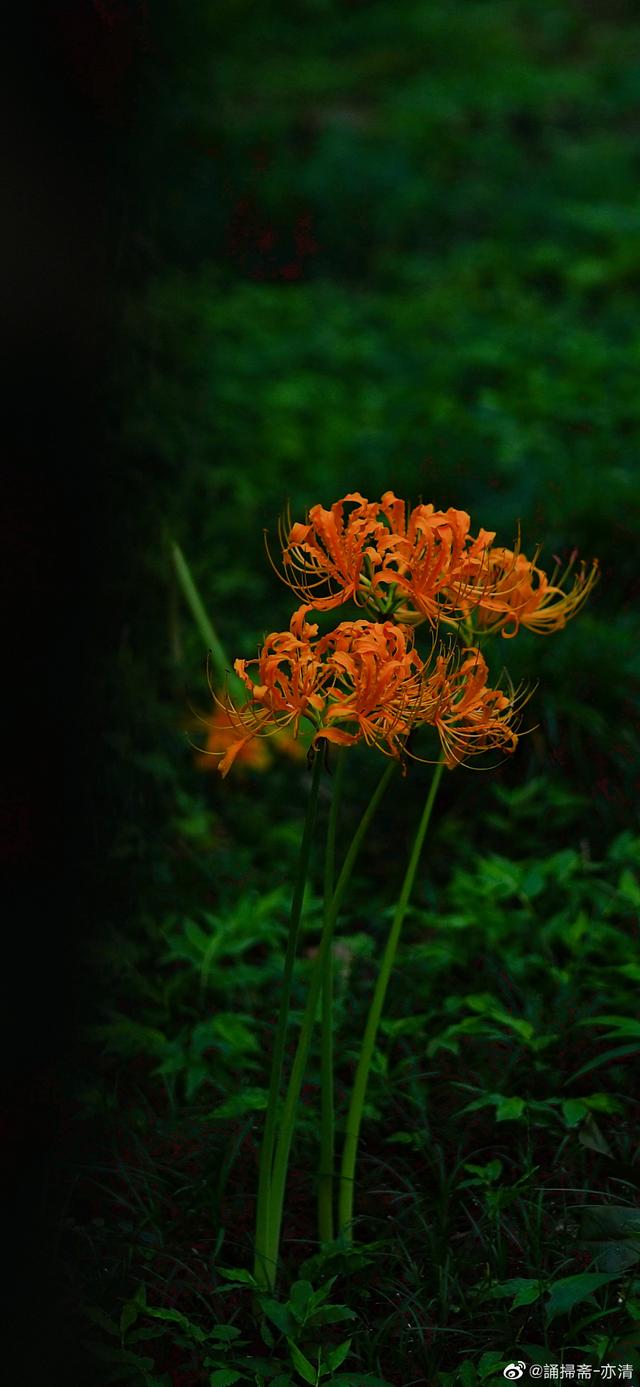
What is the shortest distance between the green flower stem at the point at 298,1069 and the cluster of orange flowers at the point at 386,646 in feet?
0.50

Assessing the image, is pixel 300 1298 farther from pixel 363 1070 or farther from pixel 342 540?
pixel 342 540

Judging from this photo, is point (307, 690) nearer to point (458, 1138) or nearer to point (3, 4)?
point (3, 4)

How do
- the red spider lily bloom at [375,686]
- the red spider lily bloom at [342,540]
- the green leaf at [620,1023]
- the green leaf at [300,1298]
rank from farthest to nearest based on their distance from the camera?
the green leaf at [620,1023] → the green leaf at [300,1298] → the red spider lily bloom at [342,540] → the red spider lily bloom at [375,686]

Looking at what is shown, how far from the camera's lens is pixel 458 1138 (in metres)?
2.18

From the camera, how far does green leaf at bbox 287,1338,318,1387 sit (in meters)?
1.67

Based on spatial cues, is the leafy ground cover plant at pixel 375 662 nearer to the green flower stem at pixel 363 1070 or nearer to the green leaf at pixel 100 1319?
the green flower stem at pixel 363 1070

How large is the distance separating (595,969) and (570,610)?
840 mm

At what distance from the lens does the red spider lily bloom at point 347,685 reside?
1.55 meters

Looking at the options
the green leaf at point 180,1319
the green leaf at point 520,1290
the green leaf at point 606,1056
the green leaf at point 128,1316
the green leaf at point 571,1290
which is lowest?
the green leaf at point 128,1316

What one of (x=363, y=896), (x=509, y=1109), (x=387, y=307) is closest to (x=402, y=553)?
(x=509, y=1109)

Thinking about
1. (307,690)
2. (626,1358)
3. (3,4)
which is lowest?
(626,1358)

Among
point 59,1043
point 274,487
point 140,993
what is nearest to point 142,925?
point 140,993

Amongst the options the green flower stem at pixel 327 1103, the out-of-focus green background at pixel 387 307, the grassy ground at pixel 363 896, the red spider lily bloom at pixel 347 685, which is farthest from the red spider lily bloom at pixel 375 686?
the out-of-focus green background at pixel 387 307

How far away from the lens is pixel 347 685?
5.26 ft
